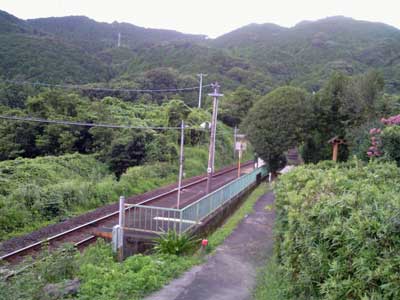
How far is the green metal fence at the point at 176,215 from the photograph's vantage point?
1083cm

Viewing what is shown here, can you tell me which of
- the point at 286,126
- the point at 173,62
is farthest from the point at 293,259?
the point at 173,62

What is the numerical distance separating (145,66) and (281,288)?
195ft

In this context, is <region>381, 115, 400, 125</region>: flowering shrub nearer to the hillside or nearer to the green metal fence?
the green metal fence

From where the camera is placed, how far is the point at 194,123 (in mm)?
32500

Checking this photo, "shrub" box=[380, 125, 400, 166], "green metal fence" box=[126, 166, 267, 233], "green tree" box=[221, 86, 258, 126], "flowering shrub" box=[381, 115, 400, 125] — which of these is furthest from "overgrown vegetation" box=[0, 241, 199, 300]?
"green tree" box=[221, 86, 258, 126]

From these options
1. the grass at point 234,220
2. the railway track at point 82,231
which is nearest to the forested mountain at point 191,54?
the grass at point 234,220

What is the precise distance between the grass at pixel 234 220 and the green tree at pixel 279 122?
2543 millimetres

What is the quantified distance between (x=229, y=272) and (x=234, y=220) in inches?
234

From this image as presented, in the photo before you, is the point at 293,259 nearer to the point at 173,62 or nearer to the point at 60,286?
the point at 60,286

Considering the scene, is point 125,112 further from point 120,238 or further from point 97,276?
point 97,276

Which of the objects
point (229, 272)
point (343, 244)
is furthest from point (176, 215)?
point (343, 244)

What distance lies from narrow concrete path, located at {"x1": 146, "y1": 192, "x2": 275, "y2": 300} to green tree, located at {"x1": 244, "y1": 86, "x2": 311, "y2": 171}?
10.2 metres

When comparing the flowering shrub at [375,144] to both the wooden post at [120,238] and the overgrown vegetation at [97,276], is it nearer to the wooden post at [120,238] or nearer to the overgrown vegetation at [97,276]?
the overgrown vegetation at [97,276]

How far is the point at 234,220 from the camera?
1380 centimetres
